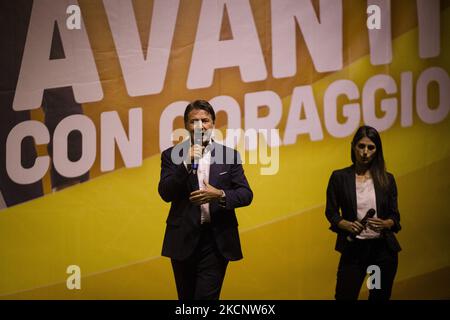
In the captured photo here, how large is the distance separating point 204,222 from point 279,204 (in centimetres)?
103

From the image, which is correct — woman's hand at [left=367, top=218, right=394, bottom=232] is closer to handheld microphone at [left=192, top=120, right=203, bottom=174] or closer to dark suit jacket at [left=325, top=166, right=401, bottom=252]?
dark suit jacket at [left=325, top=166, right=401, bottom=252]

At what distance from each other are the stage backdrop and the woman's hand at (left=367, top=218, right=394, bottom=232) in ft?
2.02

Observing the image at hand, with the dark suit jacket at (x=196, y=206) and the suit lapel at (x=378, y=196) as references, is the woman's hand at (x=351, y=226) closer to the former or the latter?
the suit lapel at (x=378, y=196)

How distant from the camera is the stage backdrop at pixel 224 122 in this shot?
3.68 m

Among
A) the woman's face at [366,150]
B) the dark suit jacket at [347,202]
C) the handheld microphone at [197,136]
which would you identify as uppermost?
the handheld microphone at [197,136]

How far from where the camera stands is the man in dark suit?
2.75 meters

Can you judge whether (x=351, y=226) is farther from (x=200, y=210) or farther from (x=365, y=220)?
(x=200, y=210)

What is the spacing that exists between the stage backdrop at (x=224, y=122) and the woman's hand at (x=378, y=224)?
617mm

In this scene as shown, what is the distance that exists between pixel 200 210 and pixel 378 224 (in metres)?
1.11

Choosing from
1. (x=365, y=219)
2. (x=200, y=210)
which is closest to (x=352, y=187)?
(x=365, y=219)

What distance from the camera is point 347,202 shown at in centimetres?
321

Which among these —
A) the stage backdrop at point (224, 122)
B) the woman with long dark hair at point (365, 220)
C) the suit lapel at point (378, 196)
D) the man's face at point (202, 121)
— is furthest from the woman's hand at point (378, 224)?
the man's face at point (202, 121)
